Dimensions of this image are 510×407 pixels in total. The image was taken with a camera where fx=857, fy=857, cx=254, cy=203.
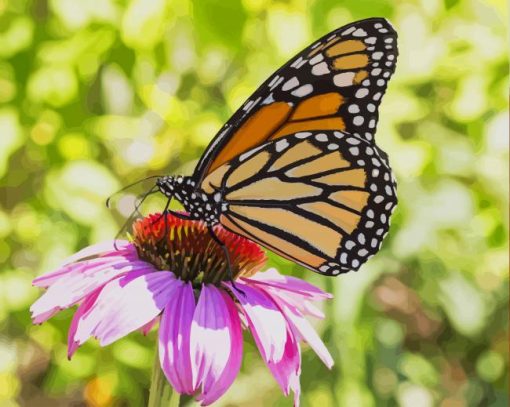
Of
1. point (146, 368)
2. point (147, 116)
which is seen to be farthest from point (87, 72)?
point (146, 368)

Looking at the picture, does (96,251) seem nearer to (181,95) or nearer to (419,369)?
(181,95)

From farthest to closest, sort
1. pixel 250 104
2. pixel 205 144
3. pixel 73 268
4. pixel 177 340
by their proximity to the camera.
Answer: pixel 205 144
pixel 250 104
pixel 73 268
pixel 177 340

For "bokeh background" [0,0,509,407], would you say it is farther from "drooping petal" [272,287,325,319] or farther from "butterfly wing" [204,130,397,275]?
"drooping petal" [272,287,325,319]

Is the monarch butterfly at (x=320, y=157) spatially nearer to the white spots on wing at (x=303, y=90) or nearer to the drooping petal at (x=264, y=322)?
the white spots on wing at (x=303, y=90)

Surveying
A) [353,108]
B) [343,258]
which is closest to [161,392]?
[343,258]

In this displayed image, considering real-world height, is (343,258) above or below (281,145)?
below

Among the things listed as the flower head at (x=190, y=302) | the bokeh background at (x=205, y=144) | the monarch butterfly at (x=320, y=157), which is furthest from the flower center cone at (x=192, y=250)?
the bokeh background at (x=205, y=144)

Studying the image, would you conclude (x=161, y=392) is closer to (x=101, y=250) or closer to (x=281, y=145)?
(x=101, y=250)
